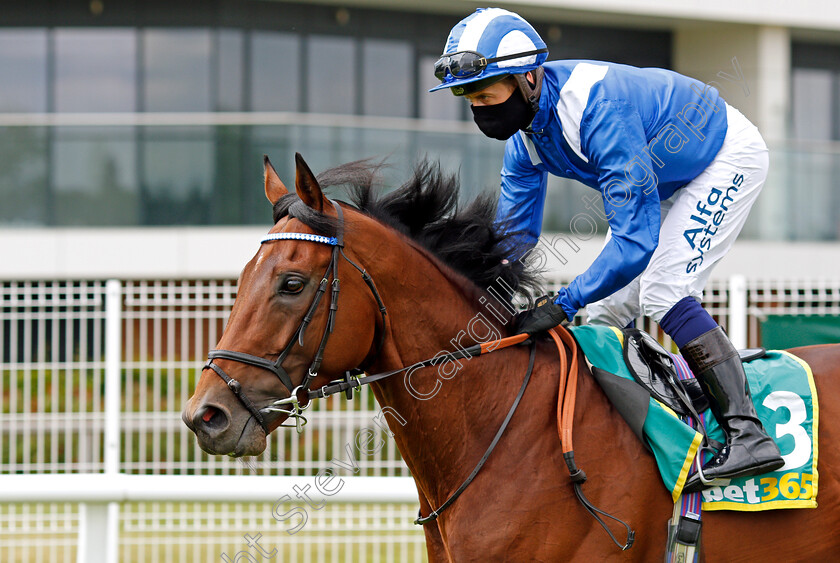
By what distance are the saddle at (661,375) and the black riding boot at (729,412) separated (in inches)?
2.7

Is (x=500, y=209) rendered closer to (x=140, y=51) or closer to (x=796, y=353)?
(x=796, y=353)

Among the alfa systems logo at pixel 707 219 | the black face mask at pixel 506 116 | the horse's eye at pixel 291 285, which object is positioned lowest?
the horse's eye at pixel 291 285

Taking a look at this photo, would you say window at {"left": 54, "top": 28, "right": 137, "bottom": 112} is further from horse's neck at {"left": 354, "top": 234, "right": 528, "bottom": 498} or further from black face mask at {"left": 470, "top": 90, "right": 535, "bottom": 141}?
horse's neck at {"left": 354, "top": 234, "right": 528, "bottom": 498}

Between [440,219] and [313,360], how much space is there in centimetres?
69

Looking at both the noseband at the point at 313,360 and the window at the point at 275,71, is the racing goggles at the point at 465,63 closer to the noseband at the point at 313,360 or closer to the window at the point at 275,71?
the noseband at the point at 313,360

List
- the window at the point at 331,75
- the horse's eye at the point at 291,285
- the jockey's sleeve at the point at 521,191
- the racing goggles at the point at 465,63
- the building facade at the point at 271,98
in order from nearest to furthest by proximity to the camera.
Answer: the horse's eye at the point at 291,285 < the racing goggles at the point at 465,63 < the jockey's sleeve at the point at 521,191 < the building facade at the point at 271,98 < the window at the point at 331,75

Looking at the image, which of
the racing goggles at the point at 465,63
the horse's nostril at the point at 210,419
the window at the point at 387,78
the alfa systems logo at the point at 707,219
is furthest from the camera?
the window at the point at 387,78

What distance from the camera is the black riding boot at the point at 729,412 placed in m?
2.48

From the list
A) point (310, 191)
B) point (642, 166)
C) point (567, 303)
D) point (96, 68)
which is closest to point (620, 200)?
point (642, 166)

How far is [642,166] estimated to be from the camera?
8.45ft

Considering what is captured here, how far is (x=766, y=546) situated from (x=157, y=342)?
13.5 feet

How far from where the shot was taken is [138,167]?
1013cm

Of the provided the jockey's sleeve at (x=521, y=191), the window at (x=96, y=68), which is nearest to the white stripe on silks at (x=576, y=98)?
the jockey's sleeve at (x=521, y=191)

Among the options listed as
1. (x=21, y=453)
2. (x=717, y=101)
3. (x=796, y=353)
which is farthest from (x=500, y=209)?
(x=21, y=453)
